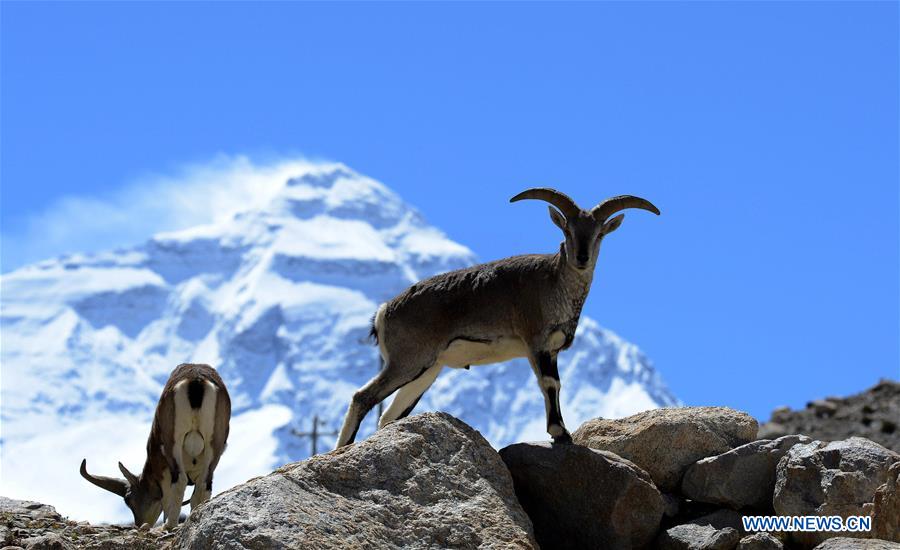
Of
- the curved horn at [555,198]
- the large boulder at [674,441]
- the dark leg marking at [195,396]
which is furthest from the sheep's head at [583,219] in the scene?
the dark leg marking at [195,396]

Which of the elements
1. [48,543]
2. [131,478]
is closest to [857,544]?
[48,543]

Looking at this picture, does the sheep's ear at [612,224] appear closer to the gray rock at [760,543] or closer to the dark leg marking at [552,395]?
the dark leg marking at [552,395]

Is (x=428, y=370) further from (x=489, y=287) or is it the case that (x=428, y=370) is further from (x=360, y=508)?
(x=360, y=508)

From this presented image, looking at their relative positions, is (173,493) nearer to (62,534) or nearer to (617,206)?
(62,534)

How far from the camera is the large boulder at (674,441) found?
1620cm

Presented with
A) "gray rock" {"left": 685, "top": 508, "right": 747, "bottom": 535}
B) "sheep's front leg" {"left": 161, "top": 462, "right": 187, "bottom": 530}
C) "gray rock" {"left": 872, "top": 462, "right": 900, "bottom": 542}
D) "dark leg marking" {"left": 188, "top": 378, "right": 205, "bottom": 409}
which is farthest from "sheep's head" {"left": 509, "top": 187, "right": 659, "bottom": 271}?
"sheep's front leg" {"left": 161, "top": 462, "right": 187, "bottom": 530}

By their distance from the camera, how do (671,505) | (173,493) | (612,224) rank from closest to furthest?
(671,505) → (612,224) → (173,493)

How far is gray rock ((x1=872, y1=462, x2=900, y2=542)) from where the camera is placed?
14.0 metres

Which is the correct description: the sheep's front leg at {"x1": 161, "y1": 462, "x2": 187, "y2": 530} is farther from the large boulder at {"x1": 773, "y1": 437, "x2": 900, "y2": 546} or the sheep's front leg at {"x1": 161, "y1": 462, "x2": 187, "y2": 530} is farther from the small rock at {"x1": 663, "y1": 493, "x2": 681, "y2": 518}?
the large boulder at {"x1": 773, "y1": 437, "x2": 900, "y2": 546}

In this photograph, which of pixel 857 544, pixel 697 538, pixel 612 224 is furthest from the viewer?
pixel 612 224

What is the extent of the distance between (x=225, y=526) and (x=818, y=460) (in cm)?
594

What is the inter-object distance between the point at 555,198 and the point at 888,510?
4749 mm

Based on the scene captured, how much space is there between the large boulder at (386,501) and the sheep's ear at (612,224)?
2.81m

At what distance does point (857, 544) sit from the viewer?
13.6 metres
